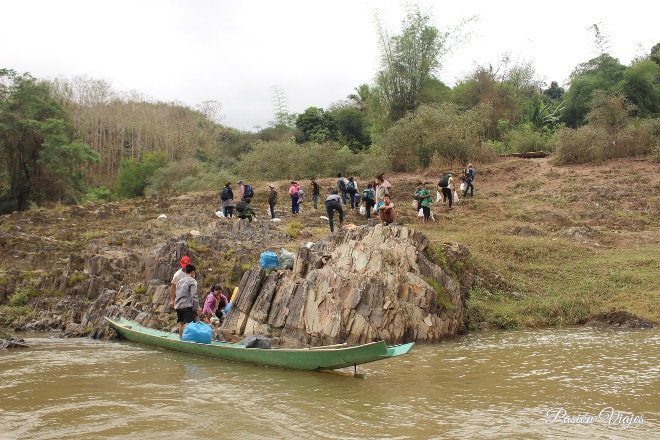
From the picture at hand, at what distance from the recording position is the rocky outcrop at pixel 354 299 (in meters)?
10.8

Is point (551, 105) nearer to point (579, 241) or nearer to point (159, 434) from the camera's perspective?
point (579, 241)

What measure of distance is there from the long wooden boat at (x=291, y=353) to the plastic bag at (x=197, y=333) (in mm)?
107

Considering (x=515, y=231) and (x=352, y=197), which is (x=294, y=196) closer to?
(x=352, y=197)

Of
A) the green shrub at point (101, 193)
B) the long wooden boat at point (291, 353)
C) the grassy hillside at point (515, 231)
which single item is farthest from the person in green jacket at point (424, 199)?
the green shrub at point (101, 193)

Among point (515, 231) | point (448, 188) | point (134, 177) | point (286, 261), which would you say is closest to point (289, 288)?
point (286, 261)

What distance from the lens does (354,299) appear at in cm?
1081

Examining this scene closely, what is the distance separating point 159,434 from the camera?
21.1ft

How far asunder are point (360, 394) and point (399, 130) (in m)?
21.9

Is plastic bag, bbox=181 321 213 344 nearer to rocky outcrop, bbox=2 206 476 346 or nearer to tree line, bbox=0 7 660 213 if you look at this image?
rocky outcrop, bbox=2 206 476 346

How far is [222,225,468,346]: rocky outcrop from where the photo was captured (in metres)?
10.8

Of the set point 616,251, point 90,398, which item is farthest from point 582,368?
point 616,251

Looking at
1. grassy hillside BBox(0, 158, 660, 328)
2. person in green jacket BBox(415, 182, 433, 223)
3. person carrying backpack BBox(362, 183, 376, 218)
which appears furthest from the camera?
person carrying backpack BBox(362, 183, 376, 218)

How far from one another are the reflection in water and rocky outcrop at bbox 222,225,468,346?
2.51ft

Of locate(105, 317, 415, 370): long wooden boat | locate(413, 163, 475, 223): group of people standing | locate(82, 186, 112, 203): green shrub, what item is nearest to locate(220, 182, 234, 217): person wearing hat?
locate(413, 163, 475, 223): group of people standing
